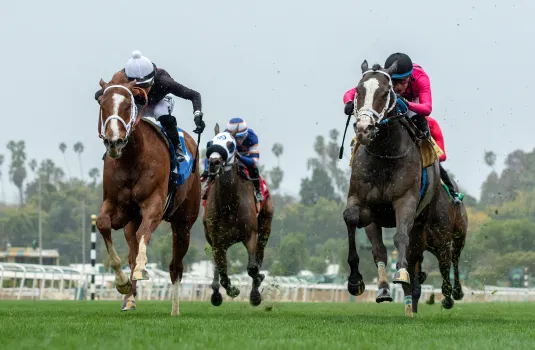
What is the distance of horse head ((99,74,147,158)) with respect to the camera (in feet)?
33.3

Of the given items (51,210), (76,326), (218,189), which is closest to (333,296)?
(218,189)

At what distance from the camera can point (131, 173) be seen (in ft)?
35.3

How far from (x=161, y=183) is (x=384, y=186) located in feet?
7.29

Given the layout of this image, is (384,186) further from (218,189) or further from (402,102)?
(218,189)

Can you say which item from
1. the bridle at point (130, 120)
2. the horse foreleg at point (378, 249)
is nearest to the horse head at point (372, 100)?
the horse foreleg at point (378, 249)

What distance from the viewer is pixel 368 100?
1038cm

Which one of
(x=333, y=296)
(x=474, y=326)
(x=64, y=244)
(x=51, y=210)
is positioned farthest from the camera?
(x=51, y=210)

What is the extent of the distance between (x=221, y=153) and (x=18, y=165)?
147 m

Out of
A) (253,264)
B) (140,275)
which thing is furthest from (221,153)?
(140,275)

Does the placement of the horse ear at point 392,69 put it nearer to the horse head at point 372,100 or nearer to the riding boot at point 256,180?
the horse head at point 372,100

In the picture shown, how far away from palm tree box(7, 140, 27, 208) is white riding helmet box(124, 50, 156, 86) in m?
145

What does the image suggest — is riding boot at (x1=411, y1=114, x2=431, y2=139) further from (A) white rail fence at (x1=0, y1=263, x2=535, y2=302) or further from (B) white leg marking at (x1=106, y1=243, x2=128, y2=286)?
(A) white rail fence at (x1=0, y1=263, x2=535, y2=302)

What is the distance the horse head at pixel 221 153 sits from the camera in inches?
558

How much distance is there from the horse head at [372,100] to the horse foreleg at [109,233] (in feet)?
8.27
